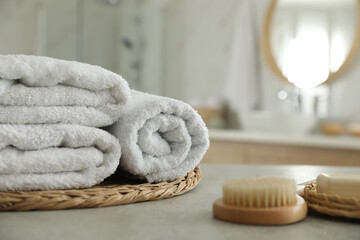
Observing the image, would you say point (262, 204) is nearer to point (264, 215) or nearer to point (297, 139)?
point (264, 215)

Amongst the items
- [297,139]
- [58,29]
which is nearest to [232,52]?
[297,139]

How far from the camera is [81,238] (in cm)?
51

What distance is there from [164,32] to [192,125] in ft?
9.83

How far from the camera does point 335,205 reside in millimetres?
591

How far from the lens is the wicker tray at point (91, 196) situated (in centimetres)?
63

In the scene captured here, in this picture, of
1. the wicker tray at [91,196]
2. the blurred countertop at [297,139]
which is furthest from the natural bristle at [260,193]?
the blurred countertop at [297,139]

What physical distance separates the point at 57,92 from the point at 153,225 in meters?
0.26

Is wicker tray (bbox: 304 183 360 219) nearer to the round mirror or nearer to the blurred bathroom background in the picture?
the blurred bathroom background

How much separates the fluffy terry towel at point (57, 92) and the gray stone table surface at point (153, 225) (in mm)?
140

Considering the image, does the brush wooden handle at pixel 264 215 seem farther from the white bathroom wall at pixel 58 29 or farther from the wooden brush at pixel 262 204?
the white bathroom wall at pixel 58 29

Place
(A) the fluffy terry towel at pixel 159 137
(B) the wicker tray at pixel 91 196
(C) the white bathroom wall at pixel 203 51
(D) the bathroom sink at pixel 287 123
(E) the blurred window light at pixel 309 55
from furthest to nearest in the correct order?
1. (C) the white bathroom wall at pixel 203 51
2. (E) the blurred window light at pixel 309 55
3. (D) the bathroom sink at pixel 287 123
4. (A) the fluffy terry towel at pixel 159 137
5. (B) the wicker tray at pixel 91 196

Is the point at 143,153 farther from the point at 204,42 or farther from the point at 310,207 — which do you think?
the point at 204,42

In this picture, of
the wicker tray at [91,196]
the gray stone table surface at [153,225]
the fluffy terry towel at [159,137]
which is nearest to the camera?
the gray stone table surface at [153,225]

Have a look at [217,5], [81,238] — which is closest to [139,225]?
[81,238]
